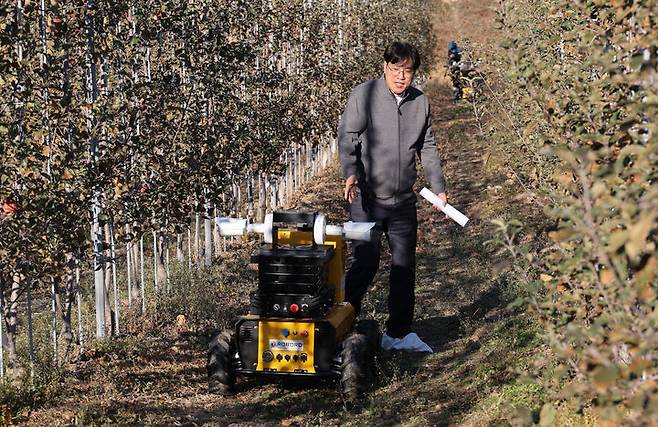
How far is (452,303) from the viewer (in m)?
9.20

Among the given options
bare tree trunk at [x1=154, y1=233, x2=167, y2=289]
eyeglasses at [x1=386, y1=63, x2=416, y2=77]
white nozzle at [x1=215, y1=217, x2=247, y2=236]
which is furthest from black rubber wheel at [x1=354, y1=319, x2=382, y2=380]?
bare tree trunk at [x1=154, y1=233, x2=167, y2=289]

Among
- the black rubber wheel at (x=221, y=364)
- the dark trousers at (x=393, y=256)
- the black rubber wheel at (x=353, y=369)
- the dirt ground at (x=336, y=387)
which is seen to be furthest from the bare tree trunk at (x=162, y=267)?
the black rubber wheel at (x=353, y=369)

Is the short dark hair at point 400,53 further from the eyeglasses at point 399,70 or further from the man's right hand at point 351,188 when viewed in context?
the man's right hand at point 351,188

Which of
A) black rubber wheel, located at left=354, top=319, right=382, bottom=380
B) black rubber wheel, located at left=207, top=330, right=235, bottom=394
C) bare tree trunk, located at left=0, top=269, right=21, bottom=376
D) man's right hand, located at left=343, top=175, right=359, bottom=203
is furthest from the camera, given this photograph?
man's right hand, located at left=343, top=175, right=359, bottom=203

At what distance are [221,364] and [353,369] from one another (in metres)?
0.89

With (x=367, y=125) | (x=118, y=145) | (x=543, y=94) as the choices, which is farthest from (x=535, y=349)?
(x=118, y=145)

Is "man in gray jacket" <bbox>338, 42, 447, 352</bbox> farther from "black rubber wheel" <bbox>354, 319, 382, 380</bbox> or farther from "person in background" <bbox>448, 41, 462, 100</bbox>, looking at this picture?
"person in background" <bbox>448, 41, 462, 100</bbox>

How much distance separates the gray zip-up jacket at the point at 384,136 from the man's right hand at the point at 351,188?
190mm

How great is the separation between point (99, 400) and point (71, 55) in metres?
3.10

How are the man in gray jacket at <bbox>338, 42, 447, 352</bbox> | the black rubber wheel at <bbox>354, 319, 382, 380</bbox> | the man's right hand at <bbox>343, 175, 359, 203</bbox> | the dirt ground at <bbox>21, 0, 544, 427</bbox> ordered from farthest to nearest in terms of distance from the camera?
the man in gray jacket at <bbox>338, 42, 447, 352</bbox> → the man's right hand at <bbox>343, 175, 359, 203</bbox> → the black rubber wheel at <bbox>354, 319, 382, 380</bbox> → the dirt ground at <bbox>21, 0, 544, 427</bbox>

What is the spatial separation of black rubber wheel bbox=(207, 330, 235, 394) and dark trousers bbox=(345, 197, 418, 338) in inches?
45.5

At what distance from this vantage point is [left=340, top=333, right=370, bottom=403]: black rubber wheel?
6.14 meters

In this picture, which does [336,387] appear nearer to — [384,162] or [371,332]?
[371,332]

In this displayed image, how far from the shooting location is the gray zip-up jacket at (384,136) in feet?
23.6
